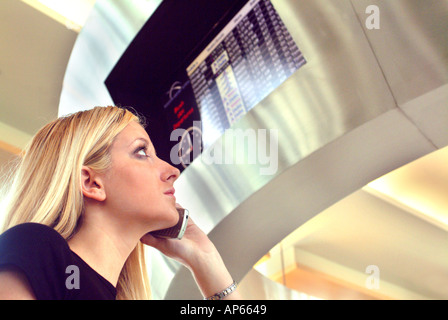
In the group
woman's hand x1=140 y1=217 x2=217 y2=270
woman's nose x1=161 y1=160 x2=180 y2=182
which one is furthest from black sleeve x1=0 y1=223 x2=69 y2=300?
woman's hand x1=140 y1=217 x2=217 y2=270

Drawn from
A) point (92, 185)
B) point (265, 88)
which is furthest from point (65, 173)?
point (265, 88)

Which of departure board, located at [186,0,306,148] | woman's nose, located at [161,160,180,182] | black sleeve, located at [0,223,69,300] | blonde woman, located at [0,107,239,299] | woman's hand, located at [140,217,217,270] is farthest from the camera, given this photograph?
departure board, located at [186,0,306,148]

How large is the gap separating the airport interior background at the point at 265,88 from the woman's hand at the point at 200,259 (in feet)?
1.03

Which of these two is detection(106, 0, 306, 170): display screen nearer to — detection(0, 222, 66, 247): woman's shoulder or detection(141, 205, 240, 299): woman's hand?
Result: detection(141, 205, 240, 299): woman's hand

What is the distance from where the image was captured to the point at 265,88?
1274mm

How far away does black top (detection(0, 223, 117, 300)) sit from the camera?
22.5 inches

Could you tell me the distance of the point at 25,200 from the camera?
811mm

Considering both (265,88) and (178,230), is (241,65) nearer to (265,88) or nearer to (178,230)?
(265,88)

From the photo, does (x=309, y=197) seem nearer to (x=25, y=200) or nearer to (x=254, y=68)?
(x=254, y=68)

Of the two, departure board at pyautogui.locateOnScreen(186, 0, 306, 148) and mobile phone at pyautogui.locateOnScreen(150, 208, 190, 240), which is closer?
mobile phone at pyautogui.locateOnScreen(150, 208, 190, 240)

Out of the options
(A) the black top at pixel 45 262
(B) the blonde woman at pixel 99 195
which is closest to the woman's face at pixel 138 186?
(B) the blonde woman at pixel 99 195

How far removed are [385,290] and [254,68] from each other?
2951mm
